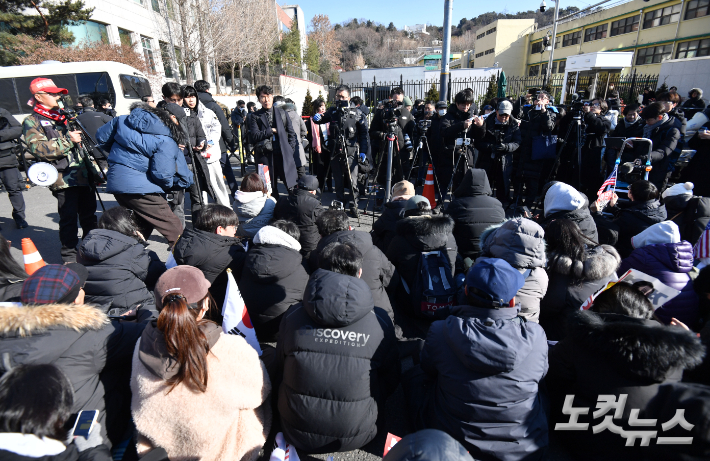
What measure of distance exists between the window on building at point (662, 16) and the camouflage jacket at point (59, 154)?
120ft

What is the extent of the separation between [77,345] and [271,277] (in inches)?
46.6

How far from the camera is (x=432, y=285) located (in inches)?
120

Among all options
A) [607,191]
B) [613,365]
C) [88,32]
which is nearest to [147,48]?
[88,32]

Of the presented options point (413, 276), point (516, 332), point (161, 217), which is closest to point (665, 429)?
point (516, 332)

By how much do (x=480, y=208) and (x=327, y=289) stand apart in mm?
2362

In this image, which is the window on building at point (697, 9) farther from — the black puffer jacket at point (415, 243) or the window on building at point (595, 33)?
the black puffer jacket at point (415, 243)

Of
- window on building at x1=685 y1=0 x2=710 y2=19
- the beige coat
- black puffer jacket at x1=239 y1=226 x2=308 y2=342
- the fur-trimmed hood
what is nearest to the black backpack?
black puffer jacket at x1=239 y1=226 x2=308 y2=342

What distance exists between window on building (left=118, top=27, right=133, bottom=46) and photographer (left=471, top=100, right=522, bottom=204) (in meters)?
20.6

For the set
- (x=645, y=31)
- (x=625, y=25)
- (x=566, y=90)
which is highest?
(x=625, y=25)

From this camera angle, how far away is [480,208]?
12.0 ft

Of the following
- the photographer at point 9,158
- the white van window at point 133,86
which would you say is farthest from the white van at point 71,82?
the photographer at point 9,158

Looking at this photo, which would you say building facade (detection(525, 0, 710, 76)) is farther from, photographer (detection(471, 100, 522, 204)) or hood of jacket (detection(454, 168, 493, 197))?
A: hood of jacket (detection(454, 168, 493, 197))

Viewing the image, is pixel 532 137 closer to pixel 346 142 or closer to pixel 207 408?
pixel 346 142

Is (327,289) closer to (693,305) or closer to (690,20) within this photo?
(693,305)
